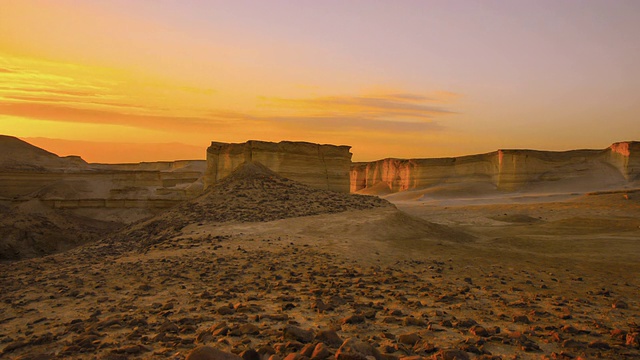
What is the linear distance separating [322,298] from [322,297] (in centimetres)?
5

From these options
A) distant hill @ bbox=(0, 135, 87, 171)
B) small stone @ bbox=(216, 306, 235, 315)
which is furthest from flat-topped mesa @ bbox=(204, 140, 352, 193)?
small stone @ bbox=(216, 306, 235, 315)

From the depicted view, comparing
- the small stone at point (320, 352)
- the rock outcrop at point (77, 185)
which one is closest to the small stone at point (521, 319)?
the small stone at point (320, 352)

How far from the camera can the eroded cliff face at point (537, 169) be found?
46000mm

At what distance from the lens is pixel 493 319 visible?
17.4 feet

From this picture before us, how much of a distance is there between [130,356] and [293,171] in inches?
1178

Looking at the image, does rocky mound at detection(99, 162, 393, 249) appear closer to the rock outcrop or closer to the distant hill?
the rock outcrop

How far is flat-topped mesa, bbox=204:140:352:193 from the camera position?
3288cm

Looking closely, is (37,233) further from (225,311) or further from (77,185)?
(77,185)

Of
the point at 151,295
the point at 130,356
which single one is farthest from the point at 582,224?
the point at 130,356

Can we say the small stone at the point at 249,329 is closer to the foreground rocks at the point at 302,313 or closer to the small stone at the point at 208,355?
the foreground rocks at the point at 302,313

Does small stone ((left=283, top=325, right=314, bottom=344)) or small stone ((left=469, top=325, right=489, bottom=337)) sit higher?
small stone ((left=283, top=325, right=314, bottom=344))

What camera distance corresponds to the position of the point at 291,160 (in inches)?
1332

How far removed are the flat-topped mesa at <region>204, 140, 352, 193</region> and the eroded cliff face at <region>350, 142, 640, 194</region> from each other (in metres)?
24.4

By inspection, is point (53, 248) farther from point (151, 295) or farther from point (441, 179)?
point (441, 179)
